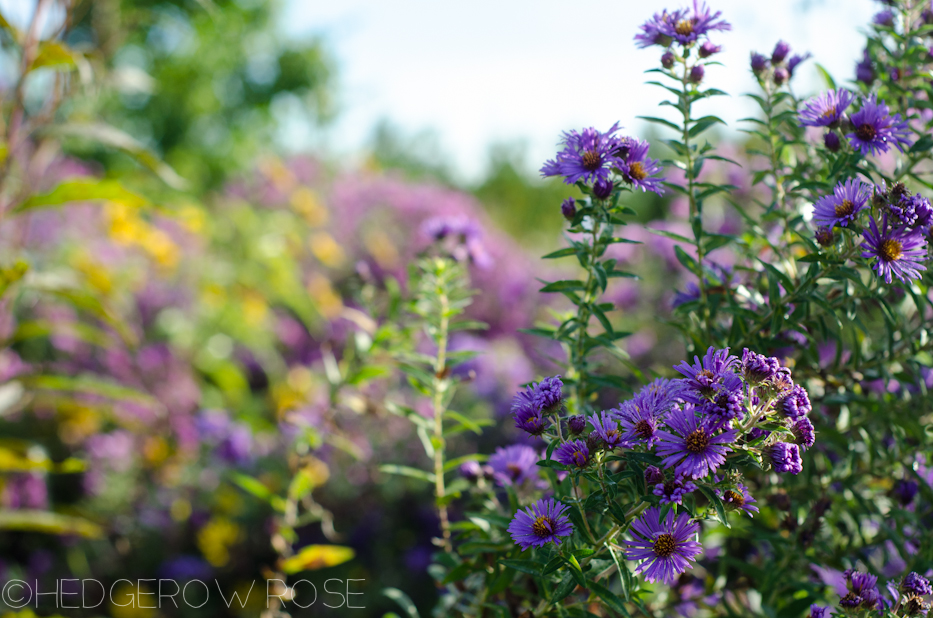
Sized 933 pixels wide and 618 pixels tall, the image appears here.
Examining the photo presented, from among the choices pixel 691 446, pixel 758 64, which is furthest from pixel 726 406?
pixel 758 64

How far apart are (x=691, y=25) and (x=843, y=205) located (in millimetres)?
301

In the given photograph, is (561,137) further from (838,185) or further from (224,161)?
→ (224,161)

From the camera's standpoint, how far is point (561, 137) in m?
0.77

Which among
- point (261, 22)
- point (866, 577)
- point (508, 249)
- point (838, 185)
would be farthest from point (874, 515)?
point (261, 22)

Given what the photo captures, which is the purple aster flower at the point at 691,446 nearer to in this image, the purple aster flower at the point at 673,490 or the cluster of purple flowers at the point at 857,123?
the purple aster flower at the point at 673,490

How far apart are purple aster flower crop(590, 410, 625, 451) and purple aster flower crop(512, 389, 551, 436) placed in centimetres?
5

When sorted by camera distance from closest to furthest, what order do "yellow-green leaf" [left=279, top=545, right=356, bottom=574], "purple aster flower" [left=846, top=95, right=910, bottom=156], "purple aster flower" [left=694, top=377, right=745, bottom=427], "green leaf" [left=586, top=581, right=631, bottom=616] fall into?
"purple aster flower" [left=694, top=377, right=745, bottom=427] < "green leaf" [left=586, top=581, right=631, bottom=616] < "purple aster flower" [left=846, top=95, right=910, bottom=156] < "yellow-green leaf" [left=279, top=545, right=356, bottom=574]

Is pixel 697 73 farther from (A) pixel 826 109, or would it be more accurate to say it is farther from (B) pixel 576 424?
(B) pixel 576 424

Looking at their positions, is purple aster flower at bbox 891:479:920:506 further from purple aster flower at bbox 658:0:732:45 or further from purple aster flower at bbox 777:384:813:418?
purple aster flower at bbox 658:0:732:45

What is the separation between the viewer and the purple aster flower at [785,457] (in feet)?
1.77

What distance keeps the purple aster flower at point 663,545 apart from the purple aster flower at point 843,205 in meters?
0.35

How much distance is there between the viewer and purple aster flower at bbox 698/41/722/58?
0.80 meters

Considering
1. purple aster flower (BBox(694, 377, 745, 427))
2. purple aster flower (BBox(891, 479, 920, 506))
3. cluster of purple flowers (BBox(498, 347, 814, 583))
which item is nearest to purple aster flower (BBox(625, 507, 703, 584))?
cluster of purple flowers (BBox(498, 347, 814, 583))

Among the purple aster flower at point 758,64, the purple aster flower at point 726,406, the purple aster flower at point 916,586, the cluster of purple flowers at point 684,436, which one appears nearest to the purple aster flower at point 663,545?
the cluster of purple flowers at point 684,436
